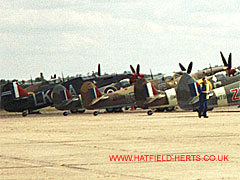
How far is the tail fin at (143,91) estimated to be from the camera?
125 feet

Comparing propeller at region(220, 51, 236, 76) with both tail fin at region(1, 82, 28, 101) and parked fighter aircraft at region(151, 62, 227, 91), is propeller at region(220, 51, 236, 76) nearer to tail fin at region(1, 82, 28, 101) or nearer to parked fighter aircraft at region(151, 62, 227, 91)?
parked fighter aircraft at region(151, 62, 227, 91)

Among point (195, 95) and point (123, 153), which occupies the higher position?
point (123, 153)

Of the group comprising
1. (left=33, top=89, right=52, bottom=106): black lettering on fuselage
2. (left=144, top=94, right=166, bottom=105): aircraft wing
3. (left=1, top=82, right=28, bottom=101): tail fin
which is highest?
(left=1, top=82, right=28, bottom=101): tail fin

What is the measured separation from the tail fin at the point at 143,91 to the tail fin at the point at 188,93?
413 cm

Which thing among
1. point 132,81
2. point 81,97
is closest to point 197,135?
point 81,97

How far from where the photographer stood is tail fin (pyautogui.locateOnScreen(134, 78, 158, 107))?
38.2 metres

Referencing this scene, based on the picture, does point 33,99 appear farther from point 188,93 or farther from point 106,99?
point 188,93

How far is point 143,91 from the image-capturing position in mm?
38312

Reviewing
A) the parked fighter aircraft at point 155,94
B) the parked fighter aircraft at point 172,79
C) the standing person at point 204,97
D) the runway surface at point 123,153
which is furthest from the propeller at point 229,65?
the runway surface at point 123,153

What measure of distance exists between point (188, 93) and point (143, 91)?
505cm

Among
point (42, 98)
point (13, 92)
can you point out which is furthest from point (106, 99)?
point (13, 92)

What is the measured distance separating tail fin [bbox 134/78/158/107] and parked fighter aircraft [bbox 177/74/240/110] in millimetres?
4056

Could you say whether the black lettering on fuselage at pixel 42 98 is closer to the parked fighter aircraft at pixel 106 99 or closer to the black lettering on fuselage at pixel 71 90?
the black lettering on fuselage at pixel 71 90

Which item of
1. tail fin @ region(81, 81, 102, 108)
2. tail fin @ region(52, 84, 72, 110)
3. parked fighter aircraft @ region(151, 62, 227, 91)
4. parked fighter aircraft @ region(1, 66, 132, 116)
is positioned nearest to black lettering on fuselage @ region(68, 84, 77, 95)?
parked fighter aircraft @ region(1, 66, 132, 116)
